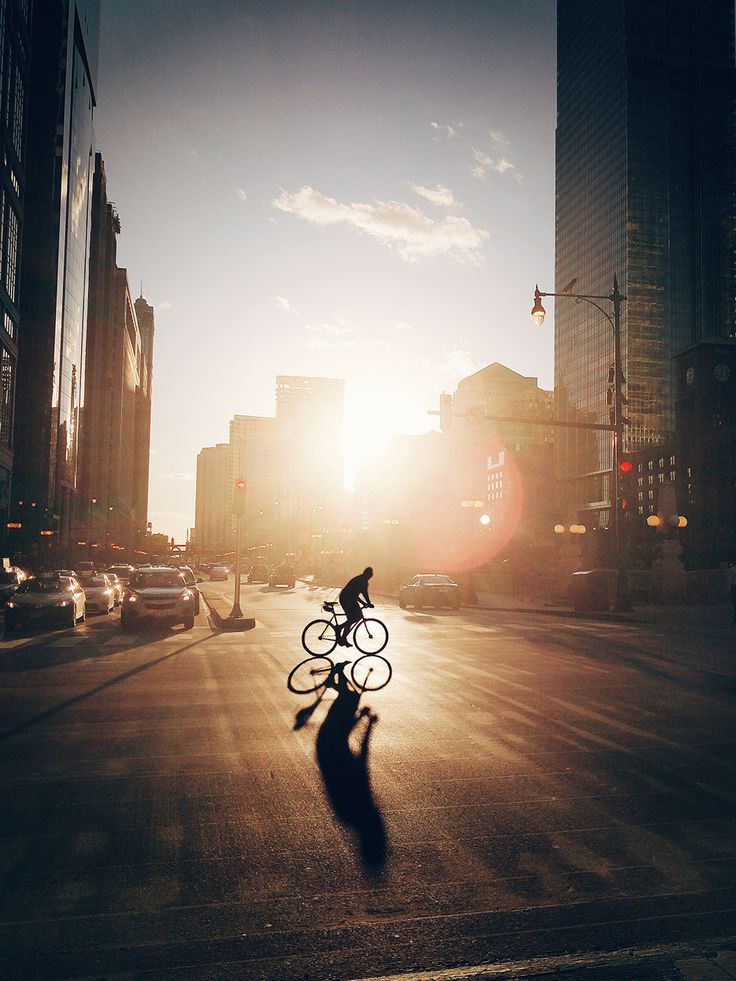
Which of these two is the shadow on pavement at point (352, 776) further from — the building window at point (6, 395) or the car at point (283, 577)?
the building window at point (6, 395)

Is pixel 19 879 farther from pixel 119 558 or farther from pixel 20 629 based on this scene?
pixel 119 558

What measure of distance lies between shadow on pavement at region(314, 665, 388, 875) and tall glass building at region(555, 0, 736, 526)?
129 metres

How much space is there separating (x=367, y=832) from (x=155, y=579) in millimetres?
19018

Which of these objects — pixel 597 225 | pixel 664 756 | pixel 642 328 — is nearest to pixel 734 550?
pixel 642 328

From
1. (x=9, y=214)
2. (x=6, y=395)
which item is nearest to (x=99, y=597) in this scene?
(x=6, y=395)

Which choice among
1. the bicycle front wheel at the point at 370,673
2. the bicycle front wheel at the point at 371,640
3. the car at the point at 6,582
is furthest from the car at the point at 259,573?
the bicycle front wheel at the point at 370,673

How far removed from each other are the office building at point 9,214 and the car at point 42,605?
1594 inches

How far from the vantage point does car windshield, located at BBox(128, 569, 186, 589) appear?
22.4 meters

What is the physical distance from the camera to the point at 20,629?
20938mm

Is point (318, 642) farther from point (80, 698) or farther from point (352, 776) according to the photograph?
point (352, 776)

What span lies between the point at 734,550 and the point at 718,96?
344ft

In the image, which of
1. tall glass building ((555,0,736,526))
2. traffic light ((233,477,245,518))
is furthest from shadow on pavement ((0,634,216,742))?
tall glass building ((555,0,736,526))

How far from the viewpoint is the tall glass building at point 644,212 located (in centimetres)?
13775

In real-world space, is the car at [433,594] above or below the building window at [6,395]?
below
